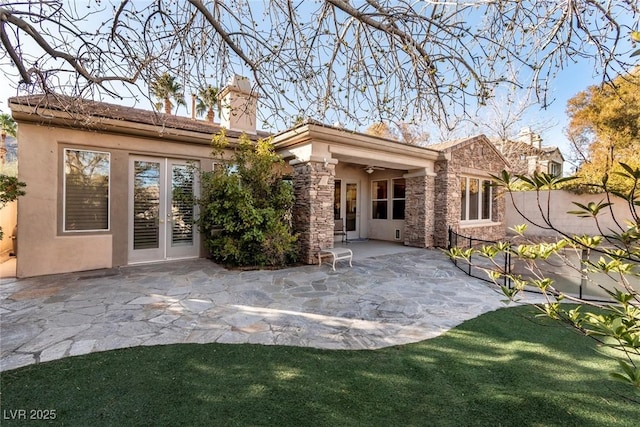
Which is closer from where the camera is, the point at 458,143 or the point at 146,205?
the point at 146,205

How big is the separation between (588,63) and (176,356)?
5.98 m

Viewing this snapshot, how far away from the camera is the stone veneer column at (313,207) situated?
26.4ft

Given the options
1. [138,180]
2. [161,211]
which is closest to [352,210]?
[161,211]

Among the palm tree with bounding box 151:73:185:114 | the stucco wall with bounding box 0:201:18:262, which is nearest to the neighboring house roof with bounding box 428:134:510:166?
the palm tree with bounding box 151:73:185:114

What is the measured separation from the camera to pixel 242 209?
740 centimetres

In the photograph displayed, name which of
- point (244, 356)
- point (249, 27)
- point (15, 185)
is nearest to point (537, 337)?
point (244, 356)

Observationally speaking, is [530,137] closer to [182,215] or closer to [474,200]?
[474,200]

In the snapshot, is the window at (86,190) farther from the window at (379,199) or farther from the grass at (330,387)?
the window at (379,199)

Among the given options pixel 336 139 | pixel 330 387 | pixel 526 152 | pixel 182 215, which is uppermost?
pixel 526 152

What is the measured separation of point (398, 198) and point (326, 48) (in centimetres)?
942

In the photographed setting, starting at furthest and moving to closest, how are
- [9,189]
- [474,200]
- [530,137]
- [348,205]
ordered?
[530,137] < [348,205] < [474,200] < [9,189]

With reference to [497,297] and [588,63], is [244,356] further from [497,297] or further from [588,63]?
[588,63]

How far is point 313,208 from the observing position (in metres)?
8.07

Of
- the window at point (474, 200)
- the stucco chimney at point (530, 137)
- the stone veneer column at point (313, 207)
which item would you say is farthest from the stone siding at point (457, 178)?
the stucco chimney at point (530, 137)
